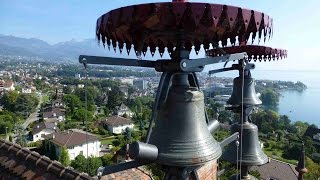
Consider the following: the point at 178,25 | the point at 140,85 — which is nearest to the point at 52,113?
the point at 178,25

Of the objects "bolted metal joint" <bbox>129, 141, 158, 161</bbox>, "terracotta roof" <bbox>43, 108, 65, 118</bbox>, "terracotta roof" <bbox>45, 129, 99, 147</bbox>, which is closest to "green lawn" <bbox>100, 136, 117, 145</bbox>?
"terracotta roof" <bbox>45, 129, 99, 147</bbox>

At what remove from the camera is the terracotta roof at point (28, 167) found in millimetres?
3392

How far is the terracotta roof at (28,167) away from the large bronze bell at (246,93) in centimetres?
173

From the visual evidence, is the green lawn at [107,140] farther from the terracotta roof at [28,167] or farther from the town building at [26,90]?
the town building at [26,90]

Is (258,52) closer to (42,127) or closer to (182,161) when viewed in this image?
(182,161)

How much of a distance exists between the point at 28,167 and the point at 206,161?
9.41 ft

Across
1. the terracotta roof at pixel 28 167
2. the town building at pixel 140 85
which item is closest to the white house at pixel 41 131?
the terracotta roof at pixel 28 167

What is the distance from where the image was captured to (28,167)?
3680 mm

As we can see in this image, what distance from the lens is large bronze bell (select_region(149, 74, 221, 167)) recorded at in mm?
1468

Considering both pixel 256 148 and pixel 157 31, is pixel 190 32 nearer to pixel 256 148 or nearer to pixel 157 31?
pixel 157 31

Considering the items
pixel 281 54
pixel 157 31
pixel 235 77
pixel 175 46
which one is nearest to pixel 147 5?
pixel 157 31

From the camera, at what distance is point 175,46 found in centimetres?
154

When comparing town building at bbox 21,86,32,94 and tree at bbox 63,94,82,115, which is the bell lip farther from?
town building at bbox 21,86,32,94

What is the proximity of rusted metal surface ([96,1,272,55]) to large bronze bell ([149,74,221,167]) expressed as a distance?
0.67ft
